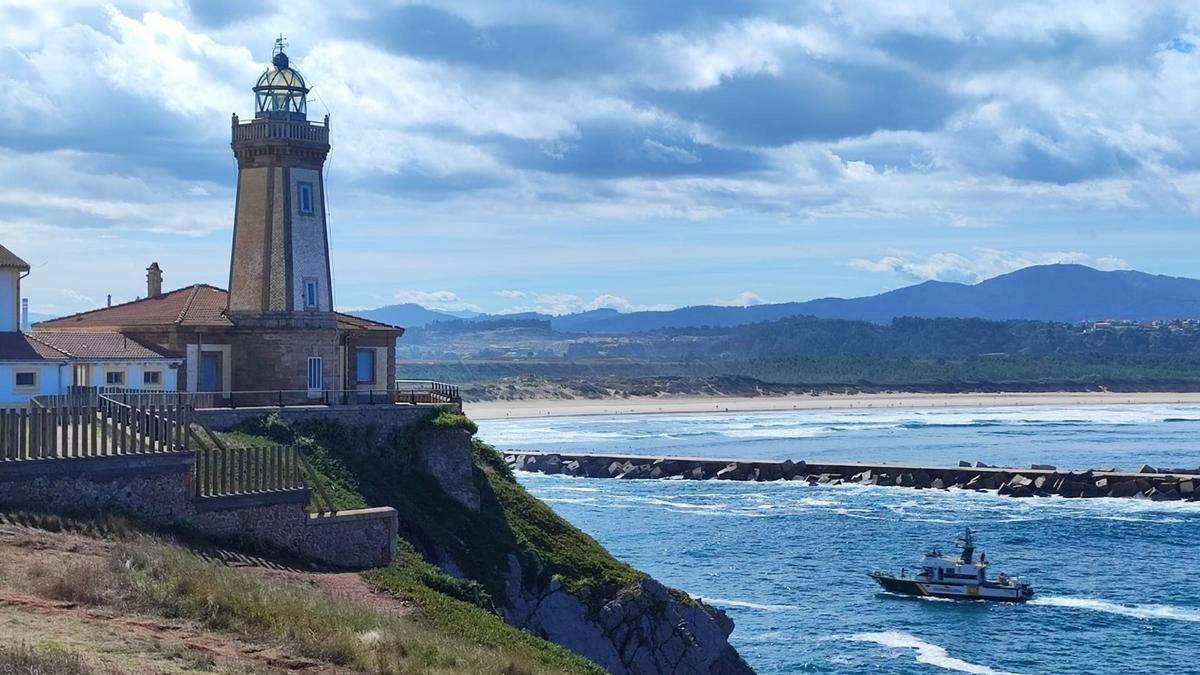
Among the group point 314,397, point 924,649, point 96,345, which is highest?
point 96,345

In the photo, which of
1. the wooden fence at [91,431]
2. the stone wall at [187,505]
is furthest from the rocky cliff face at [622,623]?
the wooden fence at [91,431]

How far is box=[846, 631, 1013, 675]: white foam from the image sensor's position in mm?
34750

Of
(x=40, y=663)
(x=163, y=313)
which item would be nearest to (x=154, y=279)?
(x=163, y=313)

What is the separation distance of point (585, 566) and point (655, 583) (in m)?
1.58

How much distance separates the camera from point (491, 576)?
93.4ft

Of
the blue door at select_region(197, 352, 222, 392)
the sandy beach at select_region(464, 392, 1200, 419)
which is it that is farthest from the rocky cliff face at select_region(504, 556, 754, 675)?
the sandy beach at select_region(464, 392, 1200, 419)

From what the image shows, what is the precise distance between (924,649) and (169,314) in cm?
2108

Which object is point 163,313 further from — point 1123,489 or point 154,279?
point 1123,489

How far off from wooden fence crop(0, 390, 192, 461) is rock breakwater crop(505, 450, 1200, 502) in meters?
55.3

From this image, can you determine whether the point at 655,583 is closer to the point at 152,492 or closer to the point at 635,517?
the point at 152,492

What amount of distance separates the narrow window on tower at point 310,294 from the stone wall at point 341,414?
13.7 ft

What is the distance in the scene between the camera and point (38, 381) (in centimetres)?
3003

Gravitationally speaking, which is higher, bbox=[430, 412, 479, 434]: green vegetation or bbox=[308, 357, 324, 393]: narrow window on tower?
bbox=[308, 357, 324, 393]: narrow window on tower

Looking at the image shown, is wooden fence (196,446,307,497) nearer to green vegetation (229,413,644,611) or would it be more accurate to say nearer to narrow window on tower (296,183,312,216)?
green vegetation (229,413,644,611)
